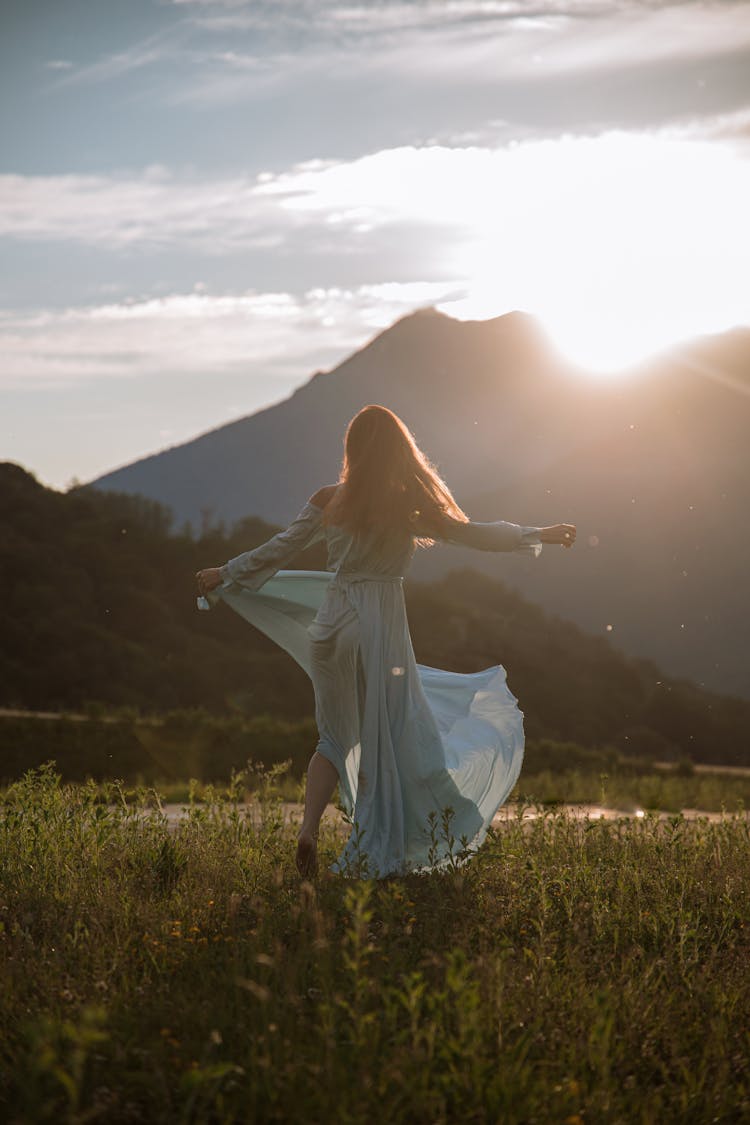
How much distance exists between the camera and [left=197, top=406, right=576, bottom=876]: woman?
5.23m

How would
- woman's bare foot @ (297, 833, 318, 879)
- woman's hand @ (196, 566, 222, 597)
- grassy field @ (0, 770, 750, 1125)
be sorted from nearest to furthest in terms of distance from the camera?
grassy field @ (0, 770, 750, 1125)
woman's bare foot @ (297, 833, 318, 879)
woman's hand @ (196, 566, 222, 597)

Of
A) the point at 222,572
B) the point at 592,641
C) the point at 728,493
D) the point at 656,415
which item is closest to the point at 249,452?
the point at 656,415

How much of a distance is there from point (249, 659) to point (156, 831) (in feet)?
103

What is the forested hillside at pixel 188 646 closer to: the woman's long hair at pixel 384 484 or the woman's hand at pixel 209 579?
the woman's hand at pixel 209 579

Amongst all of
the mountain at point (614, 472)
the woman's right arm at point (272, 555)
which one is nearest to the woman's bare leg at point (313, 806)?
the woman's right arm at point (272, 555)

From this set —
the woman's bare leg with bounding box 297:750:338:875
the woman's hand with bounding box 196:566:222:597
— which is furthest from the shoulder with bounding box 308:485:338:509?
the woman's bare leg with bounding box 297:750:338:875

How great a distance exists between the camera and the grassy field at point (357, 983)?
8.86 feet

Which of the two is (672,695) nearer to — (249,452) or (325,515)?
(325,515)

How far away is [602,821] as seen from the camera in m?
6.03

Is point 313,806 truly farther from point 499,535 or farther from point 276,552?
point 499,535

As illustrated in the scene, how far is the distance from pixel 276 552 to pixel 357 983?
299 centimetres

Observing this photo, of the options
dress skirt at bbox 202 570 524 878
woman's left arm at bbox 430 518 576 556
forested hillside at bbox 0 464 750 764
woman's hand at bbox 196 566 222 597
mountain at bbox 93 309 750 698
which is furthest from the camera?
mountain at bbox 93 309 750 698

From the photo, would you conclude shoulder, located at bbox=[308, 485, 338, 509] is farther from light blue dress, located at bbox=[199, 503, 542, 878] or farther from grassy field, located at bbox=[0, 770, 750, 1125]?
grassy field, located at bbox=[0, 770, 750, 1125]

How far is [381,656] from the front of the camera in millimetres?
5289
